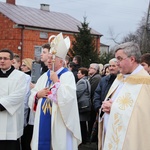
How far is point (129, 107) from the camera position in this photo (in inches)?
161

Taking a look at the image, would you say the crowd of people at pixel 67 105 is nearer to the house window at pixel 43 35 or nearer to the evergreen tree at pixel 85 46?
the evergreen tree at pixel 85 46

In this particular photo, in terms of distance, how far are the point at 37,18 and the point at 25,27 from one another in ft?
9.04

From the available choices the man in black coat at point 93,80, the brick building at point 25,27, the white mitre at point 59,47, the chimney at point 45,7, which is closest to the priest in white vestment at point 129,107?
the white mitre at point 59,47

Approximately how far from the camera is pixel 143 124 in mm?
3957

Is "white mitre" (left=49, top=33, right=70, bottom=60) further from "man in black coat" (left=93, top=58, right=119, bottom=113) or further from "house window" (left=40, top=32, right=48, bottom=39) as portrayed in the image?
"house window" (left=40, top=32, right=48, bottom=39)

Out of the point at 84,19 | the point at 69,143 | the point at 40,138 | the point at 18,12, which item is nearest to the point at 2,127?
the point at 40,138

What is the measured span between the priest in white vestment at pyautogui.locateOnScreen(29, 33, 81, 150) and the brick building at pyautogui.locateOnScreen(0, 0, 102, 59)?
26834mm

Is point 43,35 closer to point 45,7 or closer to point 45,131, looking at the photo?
point 45,7

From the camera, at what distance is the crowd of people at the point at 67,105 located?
4.06m

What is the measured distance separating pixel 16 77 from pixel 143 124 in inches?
104

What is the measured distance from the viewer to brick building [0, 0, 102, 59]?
105 ft

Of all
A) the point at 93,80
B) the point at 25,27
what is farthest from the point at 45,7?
the point at 93,80

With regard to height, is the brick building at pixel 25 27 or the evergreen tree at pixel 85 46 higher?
the brick building at pixel 25 27

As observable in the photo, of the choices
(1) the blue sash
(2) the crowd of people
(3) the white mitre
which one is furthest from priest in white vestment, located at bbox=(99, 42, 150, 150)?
(3) the white mitre
